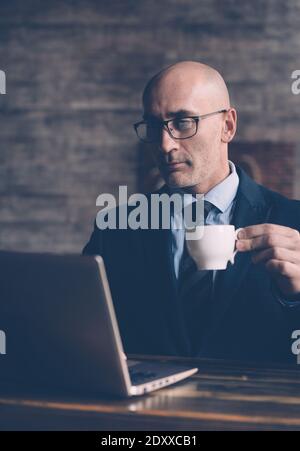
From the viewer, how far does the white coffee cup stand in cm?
165

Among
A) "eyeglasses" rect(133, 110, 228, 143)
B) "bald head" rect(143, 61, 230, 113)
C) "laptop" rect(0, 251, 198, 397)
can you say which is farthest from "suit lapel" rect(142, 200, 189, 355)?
"laptop" rect(0, 251, 198, 397)

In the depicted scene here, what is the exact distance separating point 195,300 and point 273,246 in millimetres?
749

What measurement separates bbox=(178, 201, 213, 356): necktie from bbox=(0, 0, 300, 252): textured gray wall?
4.10 metres

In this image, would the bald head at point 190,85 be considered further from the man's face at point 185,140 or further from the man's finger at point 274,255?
the man's finger at point 274,255

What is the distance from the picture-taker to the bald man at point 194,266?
2459 mm

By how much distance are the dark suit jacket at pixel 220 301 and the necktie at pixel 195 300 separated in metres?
0.03

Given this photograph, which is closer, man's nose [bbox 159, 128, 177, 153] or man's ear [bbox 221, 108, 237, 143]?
man's nose [bbox 159, 128, 177, 153]

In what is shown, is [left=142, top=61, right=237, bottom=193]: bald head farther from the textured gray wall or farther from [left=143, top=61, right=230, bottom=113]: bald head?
the textured gray wall

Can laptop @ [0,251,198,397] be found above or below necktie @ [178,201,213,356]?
below

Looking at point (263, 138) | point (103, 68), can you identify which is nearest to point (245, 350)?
point (263, 138)

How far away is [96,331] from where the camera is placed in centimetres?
125

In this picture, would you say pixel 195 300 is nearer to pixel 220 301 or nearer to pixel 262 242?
pixel 220 301

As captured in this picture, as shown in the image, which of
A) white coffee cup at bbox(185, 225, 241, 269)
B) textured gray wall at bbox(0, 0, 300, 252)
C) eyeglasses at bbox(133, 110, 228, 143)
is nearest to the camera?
white coffee cup at bbox(185, 225, 241, 269)

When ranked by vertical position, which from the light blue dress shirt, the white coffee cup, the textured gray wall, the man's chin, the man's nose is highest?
the textured gray wall
